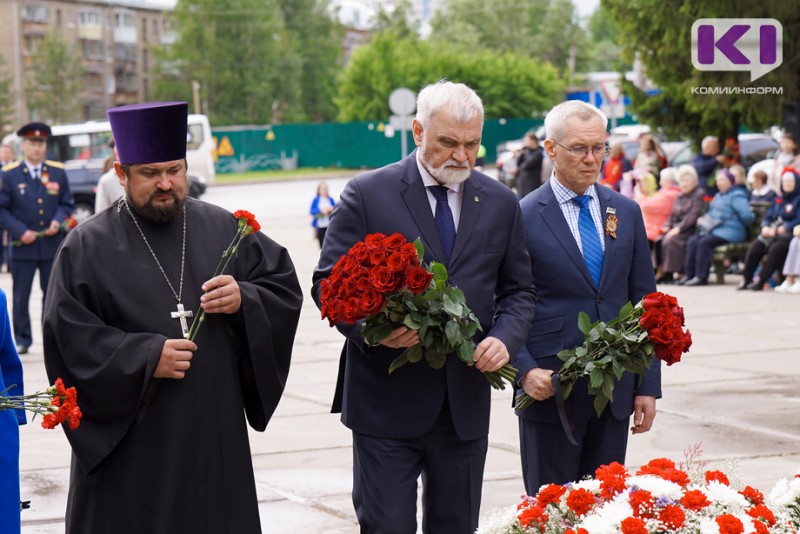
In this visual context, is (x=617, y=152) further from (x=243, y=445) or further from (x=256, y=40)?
(x=256, y=40)

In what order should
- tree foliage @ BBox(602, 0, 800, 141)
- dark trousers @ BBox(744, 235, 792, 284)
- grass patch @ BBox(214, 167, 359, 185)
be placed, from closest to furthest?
1. dark trousers @ BBox(744, 235, 792, 284)
2. tree foliage @ BBox(602, 0, 800, 141)
3. grass patch @ BBox(214, 167, 359, 185)

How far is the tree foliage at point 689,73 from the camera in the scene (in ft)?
54.2

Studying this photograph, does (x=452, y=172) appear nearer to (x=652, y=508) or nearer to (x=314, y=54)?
(x=652, y=508)

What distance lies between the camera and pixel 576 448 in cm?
479

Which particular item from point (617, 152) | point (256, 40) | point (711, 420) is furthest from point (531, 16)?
point (711, 420)

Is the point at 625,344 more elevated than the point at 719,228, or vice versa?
the point at 625,344

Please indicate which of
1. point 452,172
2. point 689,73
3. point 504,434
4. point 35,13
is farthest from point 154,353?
point 35,13

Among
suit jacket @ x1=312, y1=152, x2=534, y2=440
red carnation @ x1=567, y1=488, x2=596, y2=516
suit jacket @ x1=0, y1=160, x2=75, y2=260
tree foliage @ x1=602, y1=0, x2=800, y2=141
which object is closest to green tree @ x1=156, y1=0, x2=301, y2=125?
tree foliage @ x1=602, y1=0, x2=800, y2=141

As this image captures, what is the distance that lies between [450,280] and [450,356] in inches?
10.0

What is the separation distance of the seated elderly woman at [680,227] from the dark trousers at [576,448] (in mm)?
11647

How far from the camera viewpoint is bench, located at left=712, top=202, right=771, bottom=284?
15.8 m

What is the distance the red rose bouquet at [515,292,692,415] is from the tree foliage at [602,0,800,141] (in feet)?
41.5

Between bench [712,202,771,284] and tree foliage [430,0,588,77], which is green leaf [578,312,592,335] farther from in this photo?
tree foliage [430,0,588,77]

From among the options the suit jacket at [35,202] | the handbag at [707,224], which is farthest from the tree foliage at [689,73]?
the suit jacket at [35,202]
